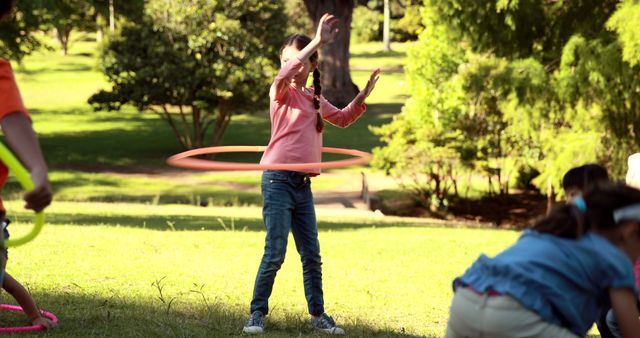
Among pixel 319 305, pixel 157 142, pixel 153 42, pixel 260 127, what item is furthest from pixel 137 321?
pixel 260 127

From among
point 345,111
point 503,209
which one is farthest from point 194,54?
point 345,111

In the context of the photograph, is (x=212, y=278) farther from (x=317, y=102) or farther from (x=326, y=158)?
(x=326, y=158)

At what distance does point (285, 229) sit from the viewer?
6.48 metres

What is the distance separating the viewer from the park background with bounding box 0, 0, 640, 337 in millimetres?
8211

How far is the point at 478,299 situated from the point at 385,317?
3739 mm

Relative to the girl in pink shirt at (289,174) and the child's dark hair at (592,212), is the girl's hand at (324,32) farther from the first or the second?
the child's dark hair at (592,212)

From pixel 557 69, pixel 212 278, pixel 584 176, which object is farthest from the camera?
pixel 557 69

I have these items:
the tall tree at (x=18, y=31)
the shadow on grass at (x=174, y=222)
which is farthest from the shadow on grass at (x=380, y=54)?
the shadow on grass at (x=174, y=222)

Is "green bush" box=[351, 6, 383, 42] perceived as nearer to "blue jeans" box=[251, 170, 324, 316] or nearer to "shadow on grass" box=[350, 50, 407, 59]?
"shadow on grass" box=[350, 50, 407, 59]

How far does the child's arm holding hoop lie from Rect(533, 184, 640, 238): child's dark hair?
0.25 meters

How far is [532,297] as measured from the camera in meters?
3.76

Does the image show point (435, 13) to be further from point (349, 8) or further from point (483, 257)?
point (483, 257)

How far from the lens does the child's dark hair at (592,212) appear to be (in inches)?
148

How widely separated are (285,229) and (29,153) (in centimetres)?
298
